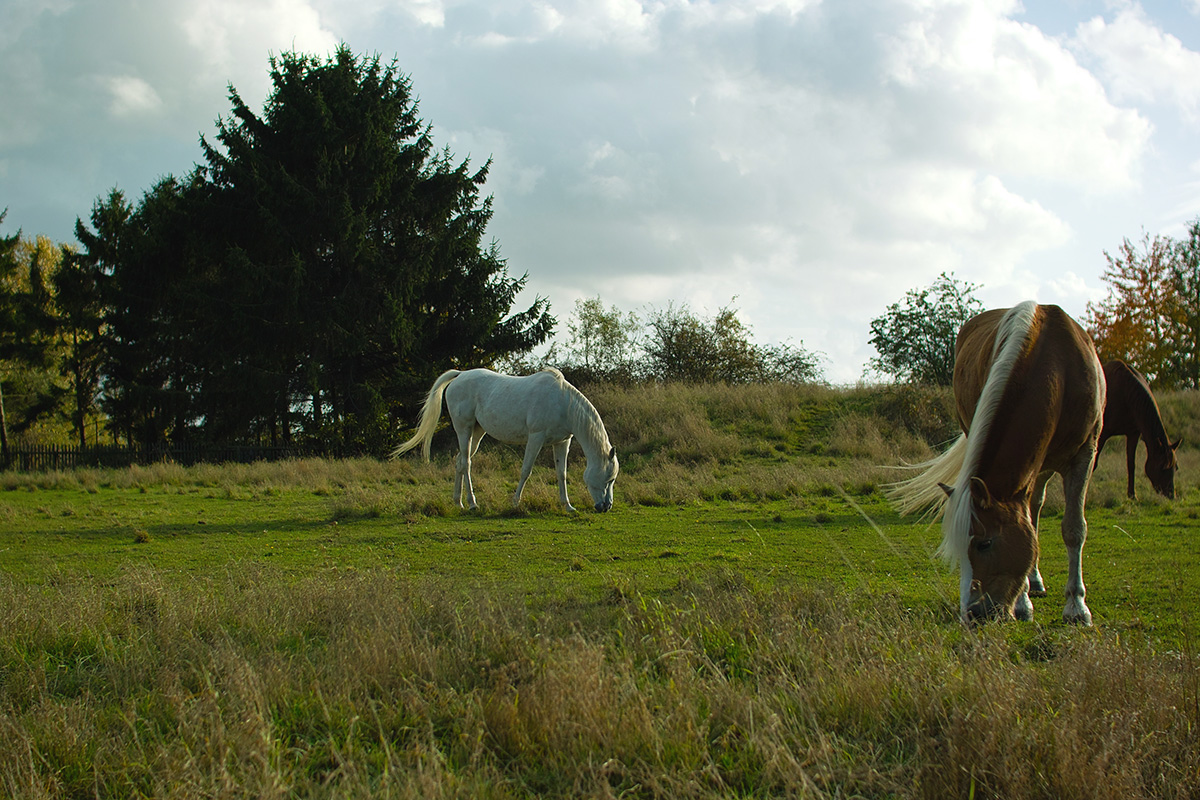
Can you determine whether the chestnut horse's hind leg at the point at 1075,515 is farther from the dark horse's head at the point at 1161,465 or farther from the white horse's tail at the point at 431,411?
the white horse's tail at the point at 431,411

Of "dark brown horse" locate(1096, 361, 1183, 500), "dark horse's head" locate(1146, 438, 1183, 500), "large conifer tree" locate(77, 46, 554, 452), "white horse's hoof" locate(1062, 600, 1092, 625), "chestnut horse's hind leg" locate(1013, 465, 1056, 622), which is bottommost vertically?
"white horse's hoof" locate(1062, 600, 1092, 625)

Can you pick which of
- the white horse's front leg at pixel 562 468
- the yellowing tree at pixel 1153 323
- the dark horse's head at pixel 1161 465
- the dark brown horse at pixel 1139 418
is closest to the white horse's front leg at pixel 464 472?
the white horse's front leg at pixel 562 468

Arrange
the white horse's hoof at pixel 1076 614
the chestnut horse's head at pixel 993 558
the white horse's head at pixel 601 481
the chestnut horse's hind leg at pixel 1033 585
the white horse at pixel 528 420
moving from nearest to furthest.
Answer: the chestnut horse's head at pixel 993 558
the chestnut horse's hind leg at pixel 1033 585
the white horse's hoof at pixel 1076 614
the white horse's head at pixel 601 481
the white horse at pixel 528 420

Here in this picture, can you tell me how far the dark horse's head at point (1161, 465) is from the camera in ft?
24.9

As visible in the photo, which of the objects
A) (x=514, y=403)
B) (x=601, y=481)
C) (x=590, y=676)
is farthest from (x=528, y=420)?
(x=590, y=676)

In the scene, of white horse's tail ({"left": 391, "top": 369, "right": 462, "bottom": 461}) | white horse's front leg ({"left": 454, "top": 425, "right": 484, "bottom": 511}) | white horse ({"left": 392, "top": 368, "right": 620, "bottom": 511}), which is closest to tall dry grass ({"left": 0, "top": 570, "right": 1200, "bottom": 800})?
white horse ({"left": 392, "top": 368, "right": 620, "bottom": 511})

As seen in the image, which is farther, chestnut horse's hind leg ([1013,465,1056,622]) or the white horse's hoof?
the white horse's hoof

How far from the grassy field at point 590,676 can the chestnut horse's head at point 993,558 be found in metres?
0.15

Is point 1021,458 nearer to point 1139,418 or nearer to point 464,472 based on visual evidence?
point 1139,418

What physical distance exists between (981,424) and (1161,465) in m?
4.75

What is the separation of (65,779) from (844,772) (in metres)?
2.85

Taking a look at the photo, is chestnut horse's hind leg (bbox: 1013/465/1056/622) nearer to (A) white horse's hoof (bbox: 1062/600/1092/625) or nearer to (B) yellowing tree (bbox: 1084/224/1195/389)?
(A) white horse's hoof (bbox: 1062/600/1092/625)

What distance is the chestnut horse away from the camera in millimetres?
4035

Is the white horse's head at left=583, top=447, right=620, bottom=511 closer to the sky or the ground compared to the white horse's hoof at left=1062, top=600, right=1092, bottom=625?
closer to the sky
